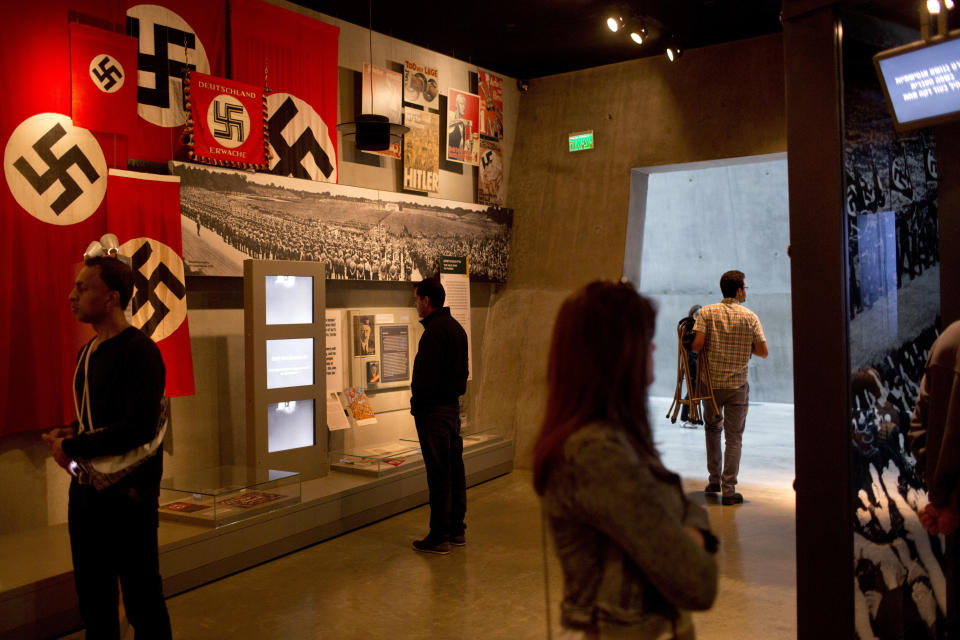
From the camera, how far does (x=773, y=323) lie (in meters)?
11.9

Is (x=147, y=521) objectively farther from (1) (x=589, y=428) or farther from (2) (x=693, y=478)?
(2) (x=693, y=478)

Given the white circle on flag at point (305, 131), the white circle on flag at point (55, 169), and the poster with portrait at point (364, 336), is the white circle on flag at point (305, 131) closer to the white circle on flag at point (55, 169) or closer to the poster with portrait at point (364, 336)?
the poster with portrait at point (364, 336)

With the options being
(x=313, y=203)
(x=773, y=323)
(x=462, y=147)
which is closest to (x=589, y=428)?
(x=313, y=203)

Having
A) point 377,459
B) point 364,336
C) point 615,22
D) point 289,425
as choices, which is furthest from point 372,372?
point 615,22

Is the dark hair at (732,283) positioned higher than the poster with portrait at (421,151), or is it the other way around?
the poster with portrait at (421,151)

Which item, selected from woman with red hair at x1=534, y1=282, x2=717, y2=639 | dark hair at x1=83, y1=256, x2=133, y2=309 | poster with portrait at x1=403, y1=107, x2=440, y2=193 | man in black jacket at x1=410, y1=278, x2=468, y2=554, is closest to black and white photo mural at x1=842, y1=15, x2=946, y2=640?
woman with red hair at x1=534, y1=282, x2=717, y2=639

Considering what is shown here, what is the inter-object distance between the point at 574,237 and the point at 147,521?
5.49m

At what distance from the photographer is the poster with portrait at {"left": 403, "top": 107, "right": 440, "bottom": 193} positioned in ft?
22.3

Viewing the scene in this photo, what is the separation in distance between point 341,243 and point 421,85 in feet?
5.93

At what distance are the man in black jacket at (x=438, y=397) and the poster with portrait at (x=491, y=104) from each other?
3303mm

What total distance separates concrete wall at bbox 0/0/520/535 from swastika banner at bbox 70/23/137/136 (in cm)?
92

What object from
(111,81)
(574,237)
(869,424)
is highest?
(111,81)

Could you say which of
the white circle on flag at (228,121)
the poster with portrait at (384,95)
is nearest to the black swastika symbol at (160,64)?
the white circle on flag at (228,121)

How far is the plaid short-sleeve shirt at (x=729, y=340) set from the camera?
574 cm
